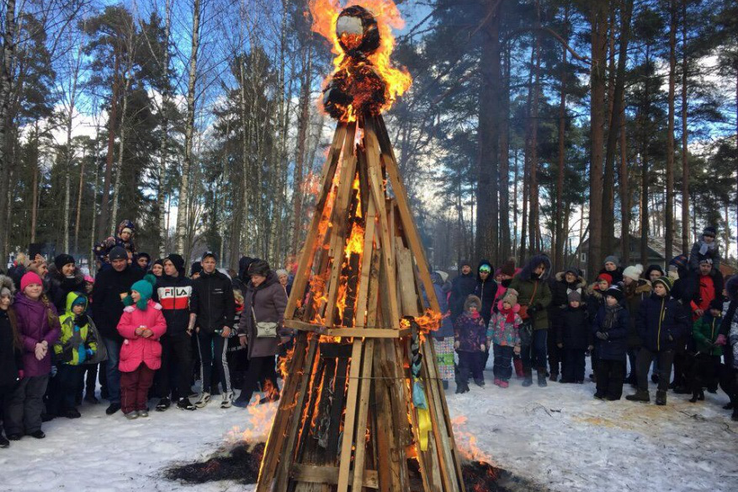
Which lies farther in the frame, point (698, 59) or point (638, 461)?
point (698, 59)

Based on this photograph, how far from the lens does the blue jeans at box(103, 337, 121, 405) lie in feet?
22.0

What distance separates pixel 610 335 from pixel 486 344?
6.53 ft

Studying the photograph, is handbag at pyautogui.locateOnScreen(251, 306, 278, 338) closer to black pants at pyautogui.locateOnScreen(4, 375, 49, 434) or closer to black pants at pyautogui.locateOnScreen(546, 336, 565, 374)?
black pants at pyautogui.locateOnScreen(4, 375, 49, 434)

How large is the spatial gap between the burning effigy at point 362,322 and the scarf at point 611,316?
15.8ft

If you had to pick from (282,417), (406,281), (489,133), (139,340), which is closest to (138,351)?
(139,340)

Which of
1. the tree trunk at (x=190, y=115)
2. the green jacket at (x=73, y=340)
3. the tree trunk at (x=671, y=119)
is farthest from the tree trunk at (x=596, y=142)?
the green jacket at (x=73, y=340)

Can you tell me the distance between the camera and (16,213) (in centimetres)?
3353

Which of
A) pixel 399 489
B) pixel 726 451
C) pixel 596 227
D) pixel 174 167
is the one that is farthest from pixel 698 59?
pixel 174 167

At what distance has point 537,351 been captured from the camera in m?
8.56

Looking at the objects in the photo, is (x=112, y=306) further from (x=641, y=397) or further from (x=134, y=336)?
(x=641, y=397)

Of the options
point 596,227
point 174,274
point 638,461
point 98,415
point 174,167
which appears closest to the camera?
point 638,461

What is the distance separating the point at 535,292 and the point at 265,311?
186 inches

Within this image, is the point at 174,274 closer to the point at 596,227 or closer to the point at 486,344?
the point at 486,344

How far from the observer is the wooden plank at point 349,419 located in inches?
126
